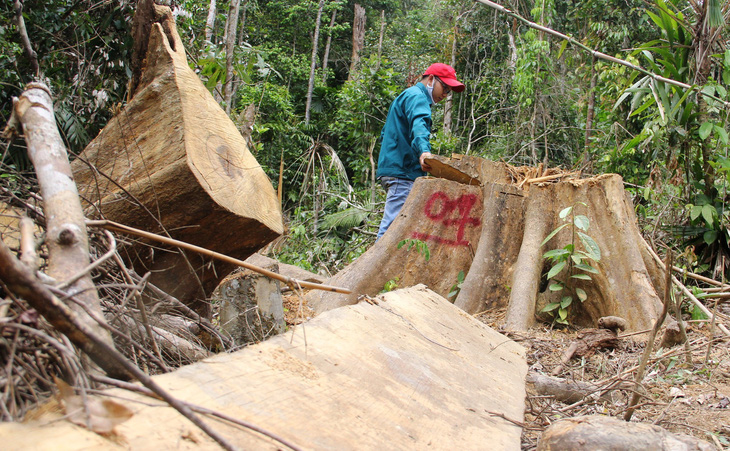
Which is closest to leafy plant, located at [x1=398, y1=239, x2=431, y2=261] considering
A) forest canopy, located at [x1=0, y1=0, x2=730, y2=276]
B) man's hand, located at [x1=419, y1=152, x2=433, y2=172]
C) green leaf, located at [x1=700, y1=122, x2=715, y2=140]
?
man's hand, located at [x1=419, y1=152, x2=433, y2=172]

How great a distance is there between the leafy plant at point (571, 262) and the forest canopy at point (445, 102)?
44.5 inches

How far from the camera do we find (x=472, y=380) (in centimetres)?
183

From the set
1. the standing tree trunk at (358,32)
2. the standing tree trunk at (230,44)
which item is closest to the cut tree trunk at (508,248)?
the standing tree trunk at (230,44)

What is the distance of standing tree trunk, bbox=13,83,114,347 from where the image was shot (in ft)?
3.43

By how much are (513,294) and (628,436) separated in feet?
7.45

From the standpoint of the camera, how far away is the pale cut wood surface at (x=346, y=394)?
83cm

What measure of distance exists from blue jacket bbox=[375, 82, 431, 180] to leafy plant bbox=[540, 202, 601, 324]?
135 cm

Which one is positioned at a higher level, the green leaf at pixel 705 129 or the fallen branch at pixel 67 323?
the green leaf at pixel 705 129

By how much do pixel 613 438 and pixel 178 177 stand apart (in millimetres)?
1660

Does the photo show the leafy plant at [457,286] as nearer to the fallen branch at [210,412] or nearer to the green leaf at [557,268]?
the green leaf at [557,268]

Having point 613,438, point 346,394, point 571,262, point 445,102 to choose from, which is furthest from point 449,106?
point 346,394

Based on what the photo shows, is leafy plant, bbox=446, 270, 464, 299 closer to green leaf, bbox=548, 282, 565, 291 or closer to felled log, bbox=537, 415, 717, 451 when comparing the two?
green leaf, bbox=548, 282, 565, 291

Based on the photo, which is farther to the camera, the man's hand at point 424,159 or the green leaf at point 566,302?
the man's hand at point 424,159

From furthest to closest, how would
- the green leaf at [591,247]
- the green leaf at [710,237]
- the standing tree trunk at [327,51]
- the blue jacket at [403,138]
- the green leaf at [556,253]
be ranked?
1. the standing tree trunk at [327,51]
2. the blue jacket at [403,138]
3. the green leaf at [710,237]
4. the green leaf at [556,253]
5. the green leaf at [591,247]
